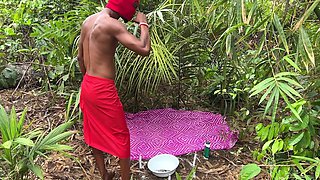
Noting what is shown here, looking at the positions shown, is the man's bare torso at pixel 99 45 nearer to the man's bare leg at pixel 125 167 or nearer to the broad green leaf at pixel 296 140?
the man's bare leg at pixel 125 167

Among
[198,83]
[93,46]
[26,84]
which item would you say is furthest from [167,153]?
[26,84]

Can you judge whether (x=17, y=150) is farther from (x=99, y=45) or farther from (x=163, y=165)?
(x=163, y=165)

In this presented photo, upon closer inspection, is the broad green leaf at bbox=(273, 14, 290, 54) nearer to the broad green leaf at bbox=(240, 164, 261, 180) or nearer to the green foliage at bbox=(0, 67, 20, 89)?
the broad green leaf at bbox=(240, 164, 261, 180)

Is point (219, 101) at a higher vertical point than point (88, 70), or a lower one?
lower

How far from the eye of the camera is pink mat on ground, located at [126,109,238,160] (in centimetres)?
286

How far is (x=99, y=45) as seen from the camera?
207 cm

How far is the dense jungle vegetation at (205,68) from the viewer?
1896 millimetres

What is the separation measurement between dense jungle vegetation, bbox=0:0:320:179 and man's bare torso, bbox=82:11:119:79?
37 centimetres

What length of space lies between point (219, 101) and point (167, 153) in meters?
0.90

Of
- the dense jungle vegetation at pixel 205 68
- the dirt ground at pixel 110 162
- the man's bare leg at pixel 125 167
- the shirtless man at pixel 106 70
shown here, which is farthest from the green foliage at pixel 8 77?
the man's bare leg at pixel 125 167

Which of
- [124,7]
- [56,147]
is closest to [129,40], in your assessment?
[124,7]

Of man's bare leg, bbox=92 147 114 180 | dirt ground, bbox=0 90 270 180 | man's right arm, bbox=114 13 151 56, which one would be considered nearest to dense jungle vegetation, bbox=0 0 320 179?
dirt ground, bbox=0 90 270 180

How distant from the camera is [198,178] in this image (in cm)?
258

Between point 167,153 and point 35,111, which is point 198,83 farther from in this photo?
point 35,111
